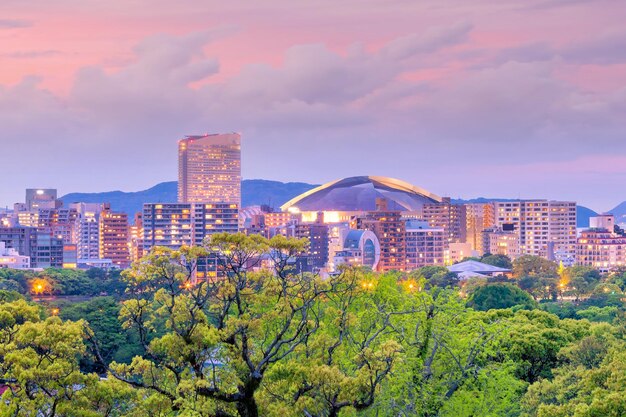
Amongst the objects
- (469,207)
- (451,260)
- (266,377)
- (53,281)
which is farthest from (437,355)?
(469,207)

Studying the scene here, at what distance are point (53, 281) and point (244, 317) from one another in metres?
A: 61.4

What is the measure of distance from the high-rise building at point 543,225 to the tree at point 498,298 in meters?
86.8

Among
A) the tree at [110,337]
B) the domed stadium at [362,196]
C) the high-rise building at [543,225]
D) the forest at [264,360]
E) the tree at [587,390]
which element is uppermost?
the domed stadium at [362,196]

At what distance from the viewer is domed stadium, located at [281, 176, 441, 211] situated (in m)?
178

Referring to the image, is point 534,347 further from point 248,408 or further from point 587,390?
point 248,408

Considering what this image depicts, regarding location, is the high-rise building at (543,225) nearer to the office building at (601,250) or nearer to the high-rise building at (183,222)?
the office building at (601,250)

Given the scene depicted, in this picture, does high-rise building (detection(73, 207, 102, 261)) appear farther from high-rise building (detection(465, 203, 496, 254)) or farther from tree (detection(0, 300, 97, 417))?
tree (detection(0, 300, 97, 417))

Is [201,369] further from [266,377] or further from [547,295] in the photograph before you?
[547,295]

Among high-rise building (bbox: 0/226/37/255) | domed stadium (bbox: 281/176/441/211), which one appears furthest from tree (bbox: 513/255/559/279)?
domed stadium (bbox: 281/176/441/211)

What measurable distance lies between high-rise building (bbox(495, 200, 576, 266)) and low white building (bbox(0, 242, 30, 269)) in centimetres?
7247

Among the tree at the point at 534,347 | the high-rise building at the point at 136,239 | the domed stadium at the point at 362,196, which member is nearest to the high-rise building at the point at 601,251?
the domed stadium at the point at 362,196

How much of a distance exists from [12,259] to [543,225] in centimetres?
8103

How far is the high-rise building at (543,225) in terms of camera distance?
148250mm

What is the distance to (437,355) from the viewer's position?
72.6 feet
